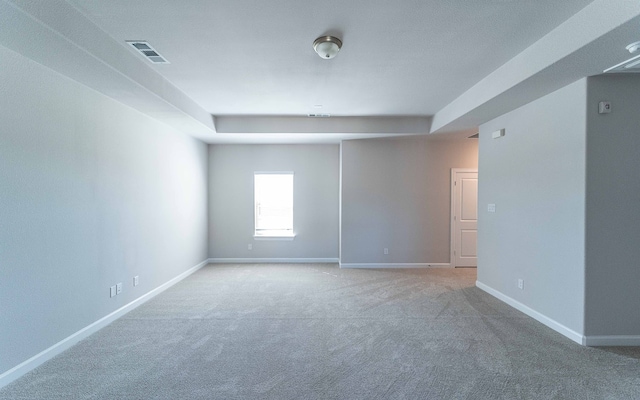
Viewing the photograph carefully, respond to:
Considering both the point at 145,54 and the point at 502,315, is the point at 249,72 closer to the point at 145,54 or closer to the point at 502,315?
the point at 145,54

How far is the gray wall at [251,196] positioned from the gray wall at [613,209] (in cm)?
417

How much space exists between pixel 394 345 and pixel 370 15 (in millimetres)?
2864

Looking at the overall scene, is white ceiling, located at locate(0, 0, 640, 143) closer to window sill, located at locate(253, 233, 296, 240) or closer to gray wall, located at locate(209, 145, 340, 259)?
gray wall, located at locate(209, 145, 340, 259)

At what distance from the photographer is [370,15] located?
2125 mm

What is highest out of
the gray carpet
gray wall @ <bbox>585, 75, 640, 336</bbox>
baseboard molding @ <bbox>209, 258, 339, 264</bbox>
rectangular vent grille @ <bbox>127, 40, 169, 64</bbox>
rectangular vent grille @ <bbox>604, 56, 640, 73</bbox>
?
rectangular vent grille @ <bbox>127, 40, 169, 64</bbox>

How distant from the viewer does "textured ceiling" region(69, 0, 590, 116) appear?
6.68ft

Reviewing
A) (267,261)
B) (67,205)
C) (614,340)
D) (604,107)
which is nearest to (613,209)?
(604,107)

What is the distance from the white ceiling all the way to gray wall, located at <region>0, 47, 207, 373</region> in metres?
0.27

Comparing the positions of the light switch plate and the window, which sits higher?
the light switch plate

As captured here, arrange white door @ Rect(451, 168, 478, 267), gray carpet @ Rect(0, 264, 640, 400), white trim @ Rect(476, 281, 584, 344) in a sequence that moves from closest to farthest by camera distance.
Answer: gray carpet @ Rect(0, 264, 640, 400)
white trim @ Rect(476, 281, 584, 344)
white door @ Rect(451, 168, 478, 267)

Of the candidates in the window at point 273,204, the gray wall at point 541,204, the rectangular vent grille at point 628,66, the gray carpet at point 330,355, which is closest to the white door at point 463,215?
the gray wall at point 541,204

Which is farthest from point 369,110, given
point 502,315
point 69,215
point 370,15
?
point 69,215

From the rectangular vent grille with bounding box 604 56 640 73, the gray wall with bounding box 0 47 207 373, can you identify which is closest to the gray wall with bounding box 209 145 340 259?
the gray wall with bounding box 0 47 207 373

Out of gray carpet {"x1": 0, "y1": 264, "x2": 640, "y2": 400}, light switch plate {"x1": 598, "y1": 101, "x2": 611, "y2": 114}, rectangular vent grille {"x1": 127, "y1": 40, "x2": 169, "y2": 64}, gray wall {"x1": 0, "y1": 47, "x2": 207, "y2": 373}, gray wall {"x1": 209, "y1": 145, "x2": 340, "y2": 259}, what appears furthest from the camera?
gray wall {"x1": 209, "y1": 145, "x2": 340, "y2": 259}
